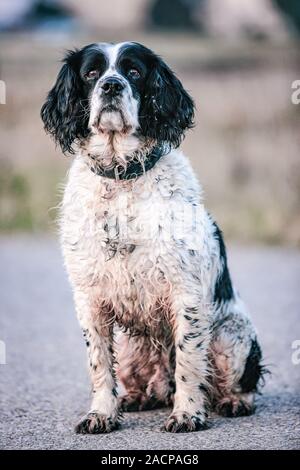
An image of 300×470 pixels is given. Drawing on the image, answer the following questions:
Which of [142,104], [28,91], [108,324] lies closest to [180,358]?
[108,324]

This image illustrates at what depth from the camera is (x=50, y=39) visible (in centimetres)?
3312

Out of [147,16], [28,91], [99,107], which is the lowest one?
[99,107]

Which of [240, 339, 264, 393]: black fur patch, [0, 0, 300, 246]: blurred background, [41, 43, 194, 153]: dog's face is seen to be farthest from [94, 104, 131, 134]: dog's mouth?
[240, 339, 264, 393]: black fur patch

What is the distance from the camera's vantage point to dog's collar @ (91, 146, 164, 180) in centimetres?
588

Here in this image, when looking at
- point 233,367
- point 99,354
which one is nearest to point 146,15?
point 233,367

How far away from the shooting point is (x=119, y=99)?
19.0 ft

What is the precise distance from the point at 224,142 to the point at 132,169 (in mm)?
13611

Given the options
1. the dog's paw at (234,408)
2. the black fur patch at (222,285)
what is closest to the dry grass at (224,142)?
the black fur patch at (222,285)

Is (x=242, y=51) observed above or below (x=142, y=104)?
above

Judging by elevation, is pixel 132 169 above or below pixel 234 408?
above

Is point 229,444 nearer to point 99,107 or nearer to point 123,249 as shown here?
point 123,249

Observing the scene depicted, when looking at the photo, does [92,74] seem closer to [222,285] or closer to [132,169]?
[132,169]

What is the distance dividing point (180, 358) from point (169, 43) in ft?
82.6

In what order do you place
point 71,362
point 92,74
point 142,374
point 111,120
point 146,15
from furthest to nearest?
point 146,15 < point 71,362 < point 142,374 < point 92,74 < point 111,120
